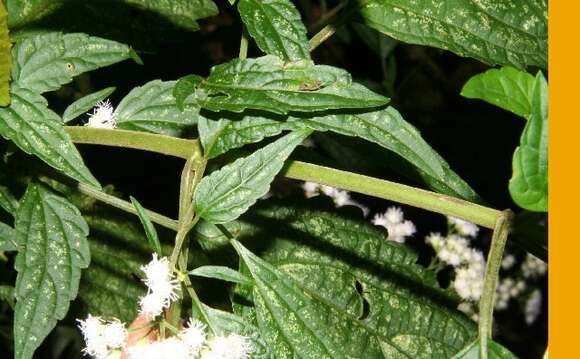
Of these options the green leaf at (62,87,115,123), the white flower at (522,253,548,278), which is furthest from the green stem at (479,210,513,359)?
the white flower at (522,253,548,278)

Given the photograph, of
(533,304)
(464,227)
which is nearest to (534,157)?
(464,227)

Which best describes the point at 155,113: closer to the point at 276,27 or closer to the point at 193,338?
the point at 276,27

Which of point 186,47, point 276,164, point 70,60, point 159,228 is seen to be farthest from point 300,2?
point 276,164

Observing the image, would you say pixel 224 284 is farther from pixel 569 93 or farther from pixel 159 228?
pixel 569 93

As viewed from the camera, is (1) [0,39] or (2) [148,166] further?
(2) [148,166]

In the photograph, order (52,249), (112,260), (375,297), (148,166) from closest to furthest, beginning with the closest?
(52,249)
(375,297)
(112,260)
(148,166)
